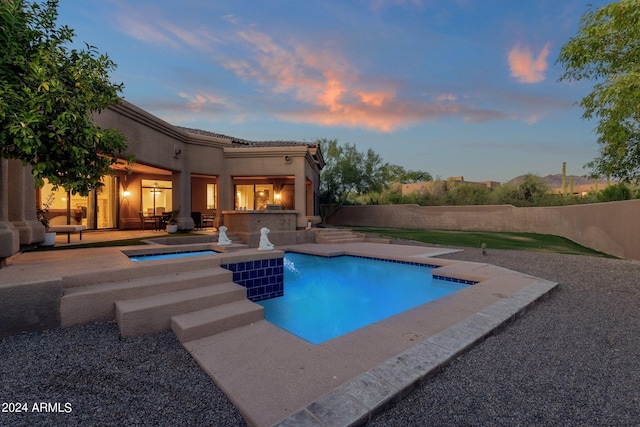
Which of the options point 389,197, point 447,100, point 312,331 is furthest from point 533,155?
point 312,331

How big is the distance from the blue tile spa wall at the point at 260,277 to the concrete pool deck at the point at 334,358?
1.79 meters

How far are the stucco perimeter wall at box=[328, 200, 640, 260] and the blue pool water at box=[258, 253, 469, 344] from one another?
8.49 metres

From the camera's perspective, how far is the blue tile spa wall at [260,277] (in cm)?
548

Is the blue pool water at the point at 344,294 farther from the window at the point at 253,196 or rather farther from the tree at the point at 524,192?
the tree at the point at 524,192

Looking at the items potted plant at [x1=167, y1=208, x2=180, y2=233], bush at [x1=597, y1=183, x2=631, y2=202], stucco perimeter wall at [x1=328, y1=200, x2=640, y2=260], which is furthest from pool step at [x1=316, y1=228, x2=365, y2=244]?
bush at [x1=597, y1=183, x2=631, y2=202]

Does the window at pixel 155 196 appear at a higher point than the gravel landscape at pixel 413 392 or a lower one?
higher

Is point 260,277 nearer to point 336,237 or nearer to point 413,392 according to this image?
point 413,392

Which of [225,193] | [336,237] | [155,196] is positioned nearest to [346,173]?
[336,237]

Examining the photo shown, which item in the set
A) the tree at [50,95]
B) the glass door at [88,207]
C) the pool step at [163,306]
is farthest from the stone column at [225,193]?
the pool step at [163,306]

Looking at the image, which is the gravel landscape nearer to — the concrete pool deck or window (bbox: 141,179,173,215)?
the concrete pool deck

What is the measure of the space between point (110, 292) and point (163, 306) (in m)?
0.75

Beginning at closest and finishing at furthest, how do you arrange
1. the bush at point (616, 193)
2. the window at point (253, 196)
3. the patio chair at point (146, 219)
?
the patio chair at point (146, 219) < the bush at point (616, 193) < the window at point (253, 196)

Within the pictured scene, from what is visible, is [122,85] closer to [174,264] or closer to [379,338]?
[174,264]

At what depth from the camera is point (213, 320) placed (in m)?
3.54
